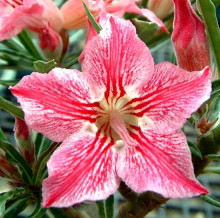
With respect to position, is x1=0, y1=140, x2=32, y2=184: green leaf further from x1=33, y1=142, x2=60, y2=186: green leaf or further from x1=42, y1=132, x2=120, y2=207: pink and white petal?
x1=42, y1=132, x2=120, y2=207: pink and white petal

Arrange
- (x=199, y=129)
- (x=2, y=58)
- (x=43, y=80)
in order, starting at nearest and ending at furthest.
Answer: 1. (x=43, y=80)
2. (x=199, y=129)
3. (x=2, y=58)

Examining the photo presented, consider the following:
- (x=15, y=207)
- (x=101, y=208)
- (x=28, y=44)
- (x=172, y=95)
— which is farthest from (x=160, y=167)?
(x=28, y=44)

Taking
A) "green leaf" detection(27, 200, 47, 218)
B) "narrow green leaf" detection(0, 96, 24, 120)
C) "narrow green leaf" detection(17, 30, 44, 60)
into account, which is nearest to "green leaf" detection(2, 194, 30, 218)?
"green leaf" detection(27, 200, 47, 218)

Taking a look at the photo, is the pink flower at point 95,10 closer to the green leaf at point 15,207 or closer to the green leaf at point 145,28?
the green leaf at point 145,28

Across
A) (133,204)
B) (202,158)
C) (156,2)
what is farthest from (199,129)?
(156,2)

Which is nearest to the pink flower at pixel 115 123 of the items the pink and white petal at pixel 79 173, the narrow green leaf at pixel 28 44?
the pink and white petal at pixel 79 173

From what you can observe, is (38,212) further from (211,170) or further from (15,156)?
(211,170)

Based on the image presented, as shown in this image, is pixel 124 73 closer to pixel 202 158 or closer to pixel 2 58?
pixel 202 158
